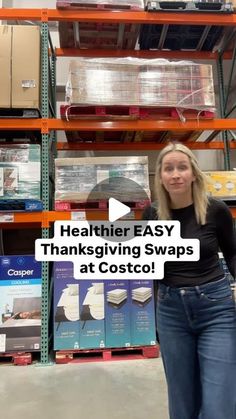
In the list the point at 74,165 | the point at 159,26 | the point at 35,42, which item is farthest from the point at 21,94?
the point at 159,26

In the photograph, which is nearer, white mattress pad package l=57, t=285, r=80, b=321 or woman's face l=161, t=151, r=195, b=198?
woman's face l=161, t=151, r=195, b=198

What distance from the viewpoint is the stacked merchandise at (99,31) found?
3.50 metres

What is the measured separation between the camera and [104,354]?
129 inches

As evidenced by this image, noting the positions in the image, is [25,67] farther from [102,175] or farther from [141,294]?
[141,294]

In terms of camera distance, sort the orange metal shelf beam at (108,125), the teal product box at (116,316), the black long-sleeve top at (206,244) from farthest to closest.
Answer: the orange metal shelf beam at (108,125) < the teal product box at (116,316) < the black long-sleeve top at (206,244)

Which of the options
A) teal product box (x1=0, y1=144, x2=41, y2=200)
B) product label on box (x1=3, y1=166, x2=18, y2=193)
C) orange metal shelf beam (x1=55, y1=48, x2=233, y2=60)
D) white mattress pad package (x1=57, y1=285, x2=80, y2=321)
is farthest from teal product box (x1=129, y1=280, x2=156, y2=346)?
orange metal shelf beam (x1=55, y1=48, x2=233, y2=60)

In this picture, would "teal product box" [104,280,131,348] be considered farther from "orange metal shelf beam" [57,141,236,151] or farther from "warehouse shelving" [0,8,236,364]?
"orange metal shelf beam" [57,141,236,151]

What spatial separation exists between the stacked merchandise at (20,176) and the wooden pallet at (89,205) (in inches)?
7.9

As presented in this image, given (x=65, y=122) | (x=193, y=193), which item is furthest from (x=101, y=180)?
(x=193, y=193)

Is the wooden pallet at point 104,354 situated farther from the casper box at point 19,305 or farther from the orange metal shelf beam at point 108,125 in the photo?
the orange metal shelf beam at point 108,125

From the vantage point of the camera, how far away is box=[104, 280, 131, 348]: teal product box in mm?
3311

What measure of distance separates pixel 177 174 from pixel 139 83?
2190mm

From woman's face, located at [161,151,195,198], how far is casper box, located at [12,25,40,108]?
2201 mm

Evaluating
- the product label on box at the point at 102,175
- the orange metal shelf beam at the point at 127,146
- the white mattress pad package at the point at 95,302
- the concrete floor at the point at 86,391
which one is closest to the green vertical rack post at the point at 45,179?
the concrete floor at the point at 86,391
